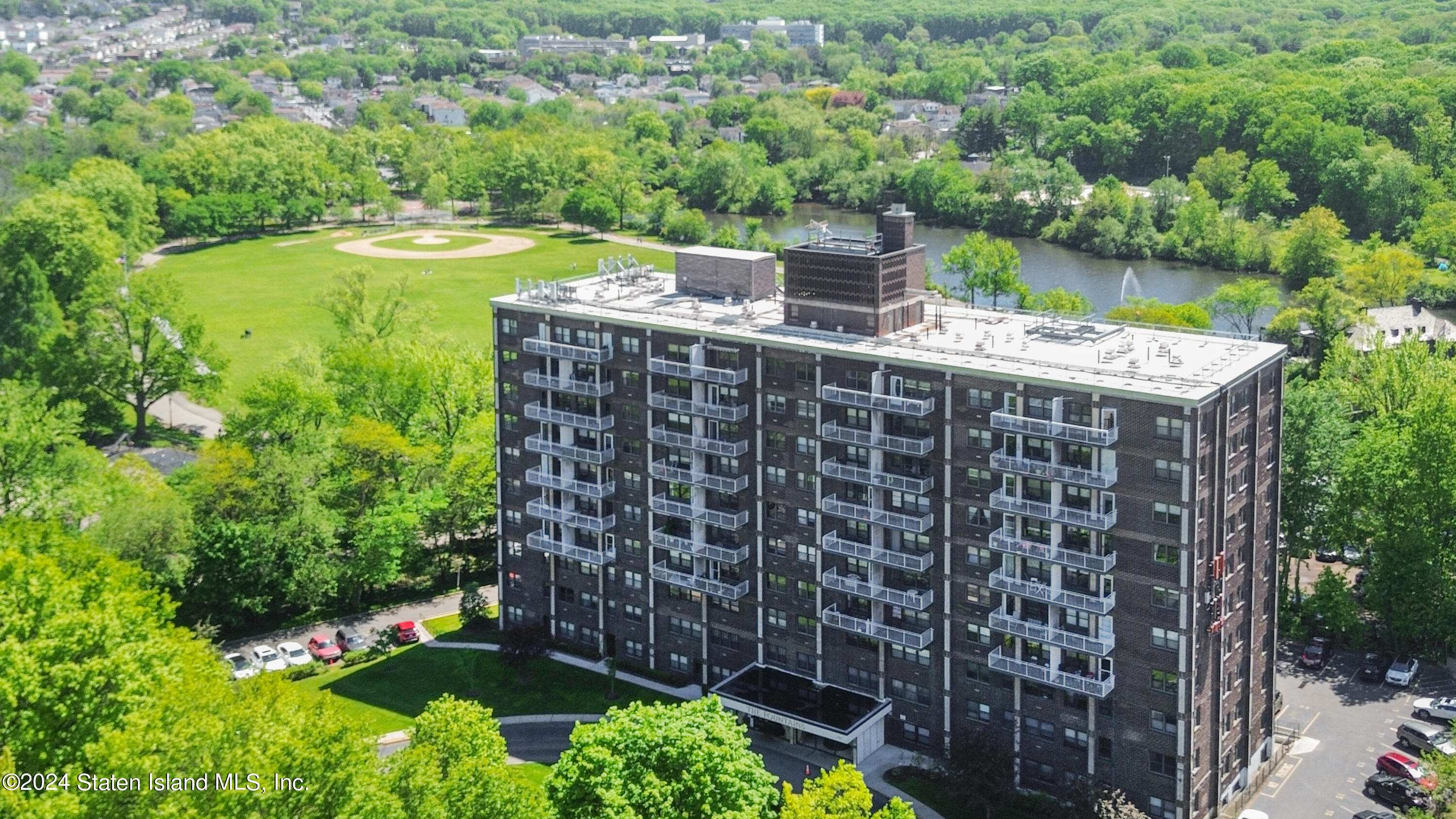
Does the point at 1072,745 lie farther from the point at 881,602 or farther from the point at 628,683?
the point at 628,683

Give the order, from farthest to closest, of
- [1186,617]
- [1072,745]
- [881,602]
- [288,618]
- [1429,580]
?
[288,618], [1429,580], [881,602], [1072,745], [1186,617]

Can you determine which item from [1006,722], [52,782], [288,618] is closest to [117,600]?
[52,782]

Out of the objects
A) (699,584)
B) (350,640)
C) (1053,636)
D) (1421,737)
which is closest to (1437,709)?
(1421,737)

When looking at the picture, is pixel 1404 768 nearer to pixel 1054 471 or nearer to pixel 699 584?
pixel 1054 471

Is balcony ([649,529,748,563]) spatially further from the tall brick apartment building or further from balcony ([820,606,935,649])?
balcony ([820,606,935,649])

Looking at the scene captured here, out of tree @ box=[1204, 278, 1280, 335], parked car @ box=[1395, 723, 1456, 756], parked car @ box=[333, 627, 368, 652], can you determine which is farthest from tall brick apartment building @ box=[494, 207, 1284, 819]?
tree @ box=[1204, 278, 1280, 335]
